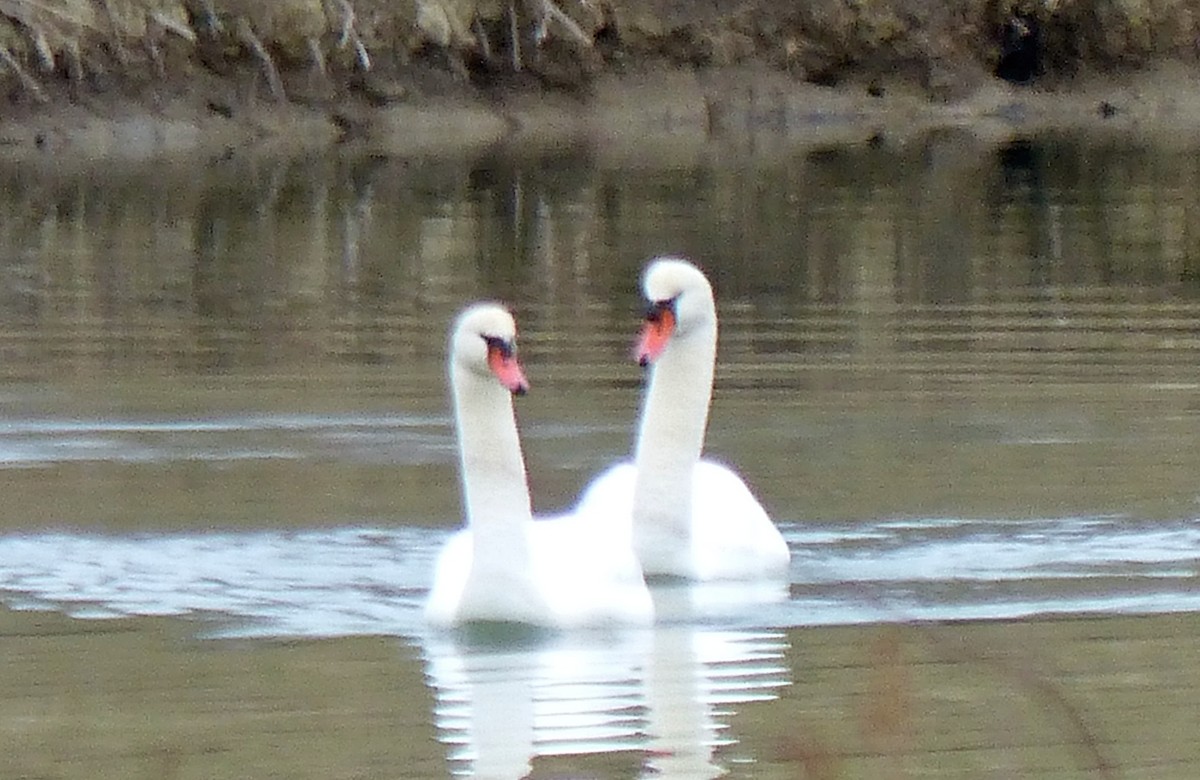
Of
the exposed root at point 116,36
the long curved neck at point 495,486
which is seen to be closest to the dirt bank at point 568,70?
the exposed root at point 116,36

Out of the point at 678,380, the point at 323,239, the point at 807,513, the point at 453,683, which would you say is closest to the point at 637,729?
the point at 453,683

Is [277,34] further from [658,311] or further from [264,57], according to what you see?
[658,311]

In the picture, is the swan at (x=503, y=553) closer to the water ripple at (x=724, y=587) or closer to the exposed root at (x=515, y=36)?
the water ripple at (x=724, y=587)

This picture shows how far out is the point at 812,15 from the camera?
4631 cm

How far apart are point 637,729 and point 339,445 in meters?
5.31

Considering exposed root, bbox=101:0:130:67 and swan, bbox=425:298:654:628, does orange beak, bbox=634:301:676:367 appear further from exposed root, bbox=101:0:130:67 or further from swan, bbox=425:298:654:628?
exposed root, bbox=101:0:130:67

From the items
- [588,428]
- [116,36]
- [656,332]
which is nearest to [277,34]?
[116,36]

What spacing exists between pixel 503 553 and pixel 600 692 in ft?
3.10

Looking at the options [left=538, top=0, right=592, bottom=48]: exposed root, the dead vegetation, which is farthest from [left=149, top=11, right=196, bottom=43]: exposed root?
[left=538, top=0, right=592, bottom=48]: exposed root

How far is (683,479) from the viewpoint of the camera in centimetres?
1088

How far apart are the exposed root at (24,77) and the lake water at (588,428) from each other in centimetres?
965

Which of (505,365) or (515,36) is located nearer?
(505,365)

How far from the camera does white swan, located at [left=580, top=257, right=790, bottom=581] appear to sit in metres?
10.7

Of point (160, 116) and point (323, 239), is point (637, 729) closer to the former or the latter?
point (323, 239)
